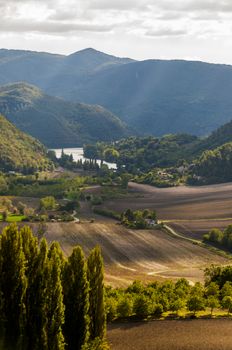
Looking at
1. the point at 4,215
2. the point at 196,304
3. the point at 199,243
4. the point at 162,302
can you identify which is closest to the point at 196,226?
the point at 199,243

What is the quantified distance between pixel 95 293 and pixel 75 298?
3130 mm

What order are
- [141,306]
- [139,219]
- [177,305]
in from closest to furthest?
[141,306], [177,305], [139,219]

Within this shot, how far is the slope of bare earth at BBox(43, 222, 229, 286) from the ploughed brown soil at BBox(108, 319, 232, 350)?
4358cm

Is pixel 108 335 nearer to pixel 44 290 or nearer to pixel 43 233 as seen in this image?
pixel 44 290

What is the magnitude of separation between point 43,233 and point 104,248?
20.8 metres

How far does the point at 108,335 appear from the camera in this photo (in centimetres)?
7206

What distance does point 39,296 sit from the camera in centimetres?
5484

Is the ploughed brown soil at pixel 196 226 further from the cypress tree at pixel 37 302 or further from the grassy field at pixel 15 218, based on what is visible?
the cypress tree at pixel 37 302

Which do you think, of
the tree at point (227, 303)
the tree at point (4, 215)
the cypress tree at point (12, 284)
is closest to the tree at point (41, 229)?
the tree at point (4, 215)

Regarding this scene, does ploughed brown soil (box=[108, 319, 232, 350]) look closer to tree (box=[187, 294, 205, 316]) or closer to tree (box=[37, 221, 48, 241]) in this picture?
tree (box=[187, 294, 205, 316])

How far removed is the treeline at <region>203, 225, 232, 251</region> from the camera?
552 feet

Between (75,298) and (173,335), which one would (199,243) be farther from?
(75,298)

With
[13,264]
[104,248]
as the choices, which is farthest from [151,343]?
[104,248]

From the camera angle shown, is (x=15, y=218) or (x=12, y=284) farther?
(x=15, y=218)
